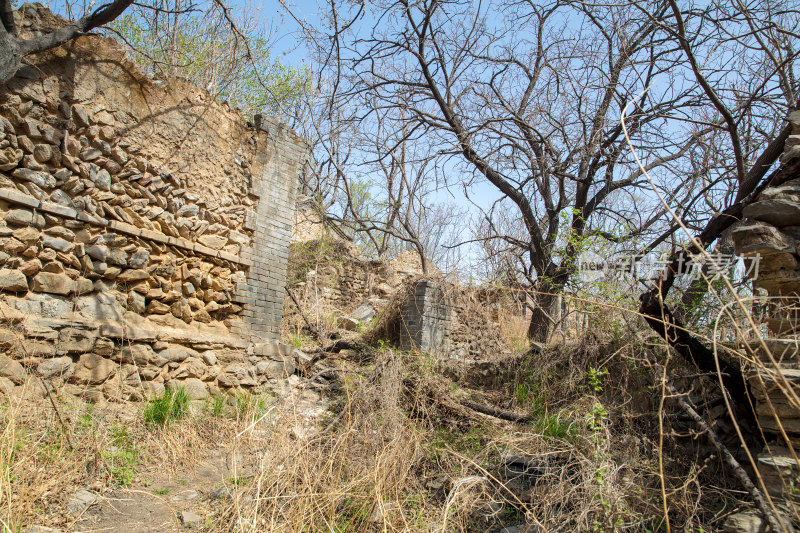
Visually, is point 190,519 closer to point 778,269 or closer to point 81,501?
point 81,501

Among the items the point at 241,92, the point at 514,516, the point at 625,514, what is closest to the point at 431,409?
the point at 514,516

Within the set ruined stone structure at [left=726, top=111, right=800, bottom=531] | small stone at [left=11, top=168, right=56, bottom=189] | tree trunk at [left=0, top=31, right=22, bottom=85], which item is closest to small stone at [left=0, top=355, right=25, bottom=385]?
small stone at [left=11, top=168, right=56, bottom=189]

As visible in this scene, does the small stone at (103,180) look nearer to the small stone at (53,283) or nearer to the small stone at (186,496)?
the small stone at (53,283)

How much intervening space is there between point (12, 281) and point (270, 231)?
3.01 m

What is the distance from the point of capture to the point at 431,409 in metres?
5.73

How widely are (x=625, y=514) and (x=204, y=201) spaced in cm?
532

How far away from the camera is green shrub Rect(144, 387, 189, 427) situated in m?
4.77

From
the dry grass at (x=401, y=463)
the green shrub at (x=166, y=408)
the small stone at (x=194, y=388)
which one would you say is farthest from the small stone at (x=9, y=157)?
the small stone at (x=194, y=388)

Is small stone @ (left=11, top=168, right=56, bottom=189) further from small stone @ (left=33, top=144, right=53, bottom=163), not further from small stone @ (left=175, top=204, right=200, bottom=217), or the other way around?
small stone @ (left=175, top=204, right=200, bottom=217)

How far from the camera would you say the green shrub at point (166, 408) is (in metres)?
→ 4.77

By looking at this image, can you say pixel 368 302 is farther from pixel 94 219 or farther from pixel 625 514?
pixel 625 514

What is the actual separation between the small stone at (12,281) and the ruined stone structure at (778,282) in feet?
18.7

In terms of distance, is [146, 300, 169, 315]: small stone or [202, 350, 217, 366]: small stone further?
[202, 350, 217, 366]: small stone

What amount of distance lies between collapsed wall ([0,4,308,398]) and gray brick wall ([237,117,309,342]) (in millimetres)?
21
